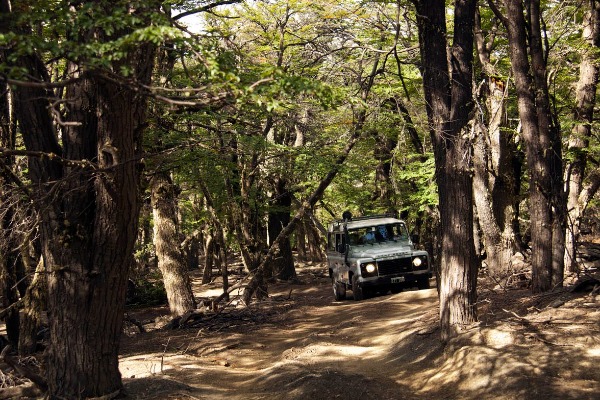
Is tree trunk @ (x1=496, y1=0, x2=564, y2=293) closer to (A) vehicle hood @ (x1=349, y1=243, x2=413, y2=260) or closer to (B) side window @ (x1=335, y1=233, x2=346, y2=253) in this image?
(A) vehicle hood @ (x1=349, y1=243, x2=413, y2=260)

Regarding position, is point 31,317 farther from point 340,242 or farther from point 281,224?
point 281,224

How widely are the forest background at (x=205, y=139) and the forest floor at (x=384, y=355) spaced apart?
0.87 metres

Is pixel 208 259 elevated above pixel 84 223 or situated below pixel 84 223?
below

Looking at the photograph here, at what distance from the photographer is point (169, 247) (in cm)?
1527

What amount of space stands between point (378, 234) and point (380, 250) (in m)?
0.92

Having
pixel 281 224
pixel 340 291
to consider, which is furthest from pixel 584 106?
pixel 281 224

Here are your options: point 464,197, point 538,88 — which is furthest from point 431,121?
point 538,88

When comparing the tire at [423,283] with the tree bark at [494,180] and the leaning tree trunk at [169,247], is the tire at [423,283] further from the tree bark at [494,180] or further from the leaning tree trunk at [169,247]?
the leaning tree trunk at [169,247]

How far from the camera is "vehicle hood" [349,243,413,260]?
17.3m

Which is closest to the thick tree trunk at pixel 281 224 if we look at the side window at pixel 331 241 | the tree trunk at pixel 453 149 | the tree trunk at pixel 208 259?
the tree trunk at pixel 208 259

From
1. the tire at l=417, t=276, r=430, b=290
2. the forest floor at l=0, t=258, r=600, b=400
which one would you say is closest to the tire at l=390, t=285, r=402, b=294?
the tire at l=417, t=276, r=430, b=290

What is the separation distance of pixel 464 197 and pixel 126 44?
5919 mm

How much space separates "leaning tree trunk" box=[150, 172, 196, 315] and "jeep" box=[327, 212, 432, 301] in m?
4.86

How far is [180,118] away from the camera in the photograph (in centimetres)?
1412
